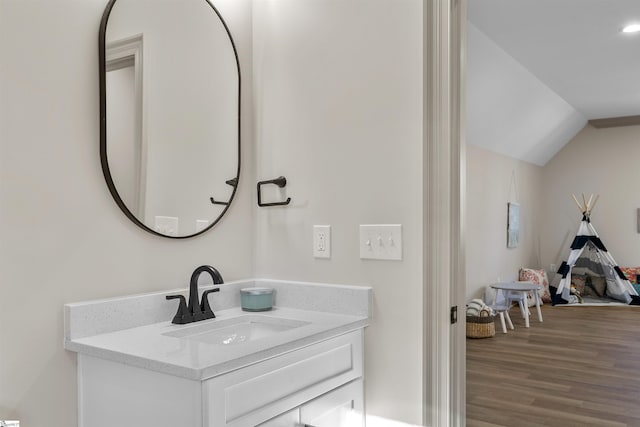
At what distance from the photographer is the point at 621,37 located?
430cm

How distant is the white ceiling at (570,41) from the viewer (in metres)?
3.67

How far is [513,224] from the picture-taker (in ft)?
22.3

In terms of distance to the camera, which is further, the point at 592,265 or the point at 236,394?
the point at 592,265

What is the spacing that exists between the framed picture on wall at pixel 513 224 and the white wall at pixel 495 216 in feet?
0.27

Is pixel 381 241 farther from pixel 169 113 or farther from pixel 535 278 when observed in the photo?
pixel 535 278

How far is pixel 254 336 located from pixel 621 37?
13.8 ft

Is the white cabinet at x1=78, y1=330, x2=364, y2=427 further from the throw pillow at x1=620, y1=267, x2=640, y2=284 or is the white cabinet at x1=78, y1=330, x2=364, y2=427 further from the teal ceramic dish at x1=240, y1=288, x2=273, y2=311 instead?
the throw pillow at x1=620, y1=267, x2=640, y2=284

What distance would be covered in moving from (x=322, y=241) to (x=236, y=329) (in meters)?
0.43

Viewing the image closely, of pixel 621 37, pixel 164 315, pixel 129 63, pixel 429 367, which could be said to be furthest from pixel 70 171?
pixel 621 37

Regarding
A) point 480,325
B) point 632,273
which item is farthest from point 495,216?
point 632,273

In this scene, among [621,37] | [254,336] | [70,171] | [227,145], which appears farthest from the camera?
[621,37]

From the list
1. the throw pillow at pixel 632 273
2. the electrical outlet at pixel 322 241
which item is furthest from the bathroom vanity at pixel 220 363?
the throw pillow at pixel 632 273

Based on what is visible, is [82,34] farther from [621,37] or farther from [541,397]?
[621,37]

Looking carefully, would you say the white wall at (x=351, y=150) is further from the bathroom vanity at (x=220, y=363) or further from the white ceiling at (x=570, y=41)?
the white ceiling at (x=570, y=41)
